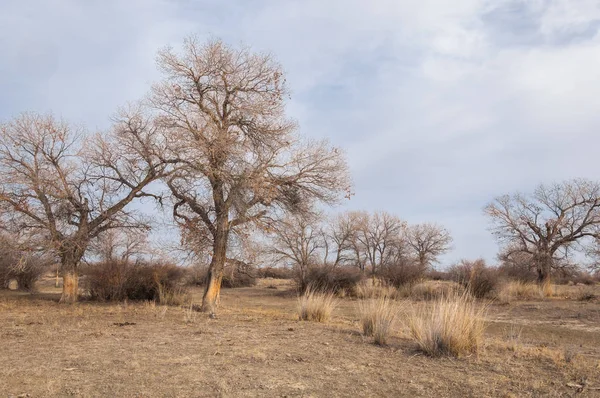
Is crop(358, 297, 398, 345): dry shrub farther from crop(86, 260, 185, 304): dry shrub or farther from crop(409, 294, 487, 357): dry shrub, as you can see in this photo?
crop(86, 260, 185, 304): dry shrub

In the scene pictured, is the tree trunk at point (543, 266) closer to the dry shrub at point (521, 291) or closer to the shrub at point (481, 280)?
the dry shrub at point (521, 291)

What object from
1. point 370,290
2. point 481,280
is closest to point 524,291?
point 481,280

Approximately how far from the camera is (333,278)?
3256cm

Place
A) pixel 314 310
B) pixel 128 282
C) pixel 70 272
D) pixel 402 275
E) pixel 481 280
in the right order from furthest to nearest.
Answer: pixel 402 275, pixel 481 280, pixel 128 282, pixel 70 272, pixel 314 310

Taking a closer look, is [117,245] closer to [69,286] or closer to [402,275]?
[69,286]

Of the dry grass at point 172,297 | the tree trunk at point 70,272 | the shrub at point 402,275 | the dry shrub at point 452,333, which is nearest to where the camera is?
the dry shrub at point 452,333

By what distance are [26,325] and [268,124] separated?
9.61 meters

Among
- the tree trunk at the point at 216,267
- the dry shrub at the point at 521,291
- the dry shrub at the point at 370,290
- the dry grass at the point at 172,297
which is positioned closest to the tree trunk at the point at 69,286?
the dry grass at the point at 172,297

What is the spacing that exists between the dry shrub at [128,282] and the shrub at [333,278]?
37.5ft

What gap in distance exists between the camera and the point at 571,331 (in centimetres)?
1504

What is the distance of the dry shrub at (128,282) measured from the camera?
22219 millimetres

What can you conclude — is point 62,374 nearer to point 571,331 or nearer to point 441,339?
point 441,339

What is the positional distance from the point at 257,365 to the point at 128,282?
16.9 meters

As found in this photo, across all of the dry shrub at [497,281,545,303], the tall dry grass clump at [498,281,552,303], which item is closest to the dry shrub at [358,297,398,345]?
the dry shrub at [497,281,545,303]
